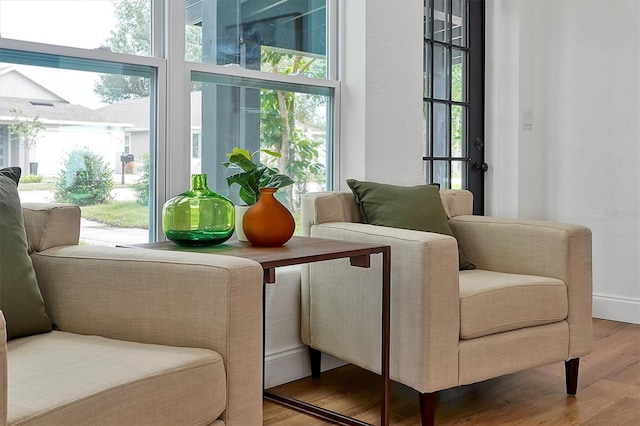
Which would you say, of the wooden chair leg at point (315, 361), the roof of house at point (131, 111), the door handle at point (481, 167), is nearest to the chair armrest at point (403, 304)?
the wooden chair leg at point (315, 361)

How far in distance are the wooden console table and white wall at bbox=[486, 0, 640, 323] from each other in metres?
2.08

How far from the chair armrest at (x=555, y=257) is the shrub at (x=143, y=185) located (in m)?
1.31

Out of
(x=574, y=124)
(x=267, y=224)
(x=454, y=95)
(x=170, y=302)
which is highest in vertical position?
(x=454, y=95)

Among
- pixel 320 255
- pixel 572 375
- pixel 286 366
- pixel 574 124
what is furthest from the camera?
pixel 574 124

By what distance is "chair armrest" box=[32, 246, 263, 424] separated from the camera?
155 cm

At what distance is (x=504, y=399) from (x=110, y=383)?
1.64 m

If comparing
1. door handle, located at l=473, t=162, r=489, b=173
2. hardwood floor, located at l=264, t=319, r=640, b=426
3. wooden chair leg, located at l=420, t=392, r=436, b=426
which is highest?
door handle, located at l=473, t=162, r=489, b=173

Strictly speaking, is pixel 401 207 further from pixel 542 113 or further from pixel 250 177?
pixel 542 113

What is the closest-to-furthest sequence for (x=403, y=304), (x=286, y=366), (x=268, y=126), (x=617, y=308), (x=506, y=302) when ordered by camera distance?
(x=403, y=304) → (x=506, y=302) → (x=286, y=366) → (x=268, y=126) → (x=617, y=308)

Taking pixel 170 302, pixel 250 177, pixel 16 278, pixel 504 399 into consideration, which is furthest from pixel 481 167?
pixel 16 278

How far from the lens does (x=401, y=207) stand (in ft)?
8.46

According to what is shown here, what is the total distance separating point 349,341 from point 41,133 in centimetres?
123

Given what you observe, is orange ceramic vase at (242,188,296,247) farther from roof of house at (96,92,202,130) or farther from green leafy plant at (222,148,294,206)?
roof of house at (96,92,202,130)

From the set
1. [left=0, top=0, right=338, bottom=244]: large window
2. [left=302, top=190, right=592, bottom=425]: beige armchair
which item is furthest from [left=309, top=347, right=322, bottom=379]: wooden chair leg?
[left=0, top=0, right=338, bottom=244]: large window
